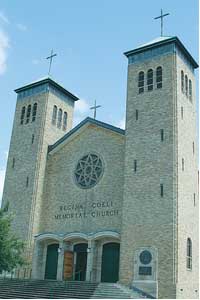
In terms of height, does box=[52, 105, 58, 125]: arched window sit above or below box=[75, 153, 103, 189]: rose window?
above

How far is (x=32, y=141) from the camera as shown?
30.9 m

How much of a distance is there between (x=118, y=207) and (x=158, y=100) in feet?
22.2

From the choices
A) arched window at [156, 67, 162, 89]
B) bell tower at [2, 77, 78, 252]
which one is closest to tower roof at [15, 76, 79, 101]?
bell tower at [2, 77, 78, 252]

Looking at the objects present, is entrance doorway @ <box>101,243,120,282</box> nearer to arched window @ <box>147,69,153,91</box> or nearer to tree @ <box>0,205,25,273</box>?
tree @ <box>0,205,25,273</box>

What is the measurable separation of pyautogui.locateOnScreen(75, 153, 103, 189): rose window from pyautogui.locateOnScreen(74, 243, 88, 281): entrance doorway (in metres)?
3.78

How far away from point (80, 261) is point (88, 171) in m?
5.73

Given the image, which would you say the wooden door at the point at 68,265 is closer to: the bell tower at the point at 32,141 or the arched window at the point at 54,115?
the bell tower at the point at 32,141

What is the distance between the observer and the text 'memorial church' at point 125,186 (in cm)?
2225

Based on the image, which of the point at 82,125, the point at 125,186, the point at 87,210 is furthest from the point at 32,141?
the point at 125,186

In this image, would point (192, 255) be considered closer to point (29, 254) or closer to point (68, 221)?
point (68, 221)

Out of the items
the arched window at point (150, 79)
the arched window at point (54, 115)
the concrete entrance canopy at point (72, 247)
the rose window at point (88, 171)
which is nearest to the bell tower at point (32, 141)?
the arched window at point (54, 115)

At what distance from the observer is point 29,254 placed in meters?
27.3

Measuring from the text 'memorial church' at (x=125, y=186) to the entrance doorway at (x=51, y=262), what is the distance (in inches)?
2.5

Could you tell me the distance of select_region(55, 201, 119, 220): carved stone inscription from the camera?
25.3m
